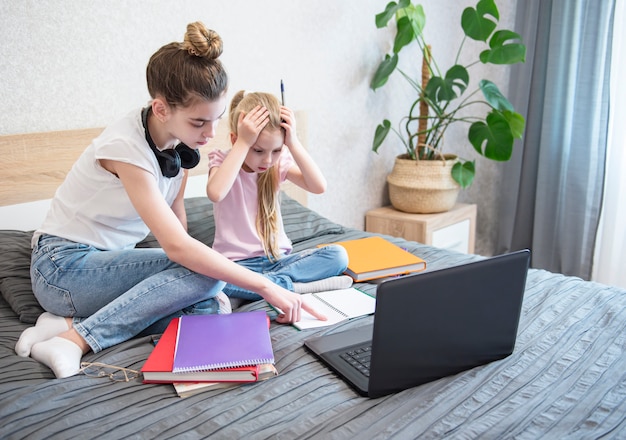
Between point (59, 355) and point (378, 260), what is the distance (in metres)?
0.95

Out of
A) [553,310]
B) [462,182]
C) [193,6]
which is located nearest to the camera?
[553,310]

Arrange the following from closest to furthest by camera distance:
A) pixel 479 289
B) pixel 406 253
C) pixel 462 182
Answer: pixel 479 289 → pixel 406 253 → pixel 462 182

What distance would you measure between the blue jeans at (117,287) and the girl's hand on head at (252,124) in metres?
0.39

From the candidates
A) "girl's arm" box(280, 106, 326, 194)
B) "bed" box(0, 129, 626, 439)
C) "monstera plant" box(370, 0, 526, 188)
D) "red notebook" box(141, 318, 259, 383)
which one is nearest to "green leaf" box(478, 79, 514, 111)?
"monstera plant" box(370, 0, 526, 188)

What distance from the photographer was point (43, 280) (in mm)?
1425

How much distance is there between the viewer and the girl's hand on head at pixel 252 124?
1618mm

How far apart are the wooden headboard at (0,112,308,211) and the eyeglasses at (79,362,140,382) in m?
0.78

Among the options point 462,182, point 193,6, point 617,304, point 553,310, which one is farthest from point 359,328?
point 462,182

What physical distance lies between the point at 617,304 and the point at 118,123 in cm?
130

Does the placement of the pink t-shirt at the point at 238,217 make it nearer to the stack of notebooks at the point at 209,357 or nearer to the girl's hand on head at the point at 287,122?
the girl's hand on head at the point at 287,122

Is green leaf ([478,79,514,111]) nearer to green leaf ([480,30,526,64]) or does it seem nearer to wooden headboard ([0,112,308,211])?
green leaf ([480,30,526,64])

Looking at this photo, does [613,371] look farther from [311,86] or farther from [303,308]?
[311,86]

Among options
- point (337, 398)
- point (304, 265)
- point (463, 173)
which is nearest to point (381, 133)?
point (463, 173)

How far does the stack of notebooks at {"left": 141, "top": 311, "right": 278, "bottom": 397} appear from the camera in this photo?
3.80 ft
